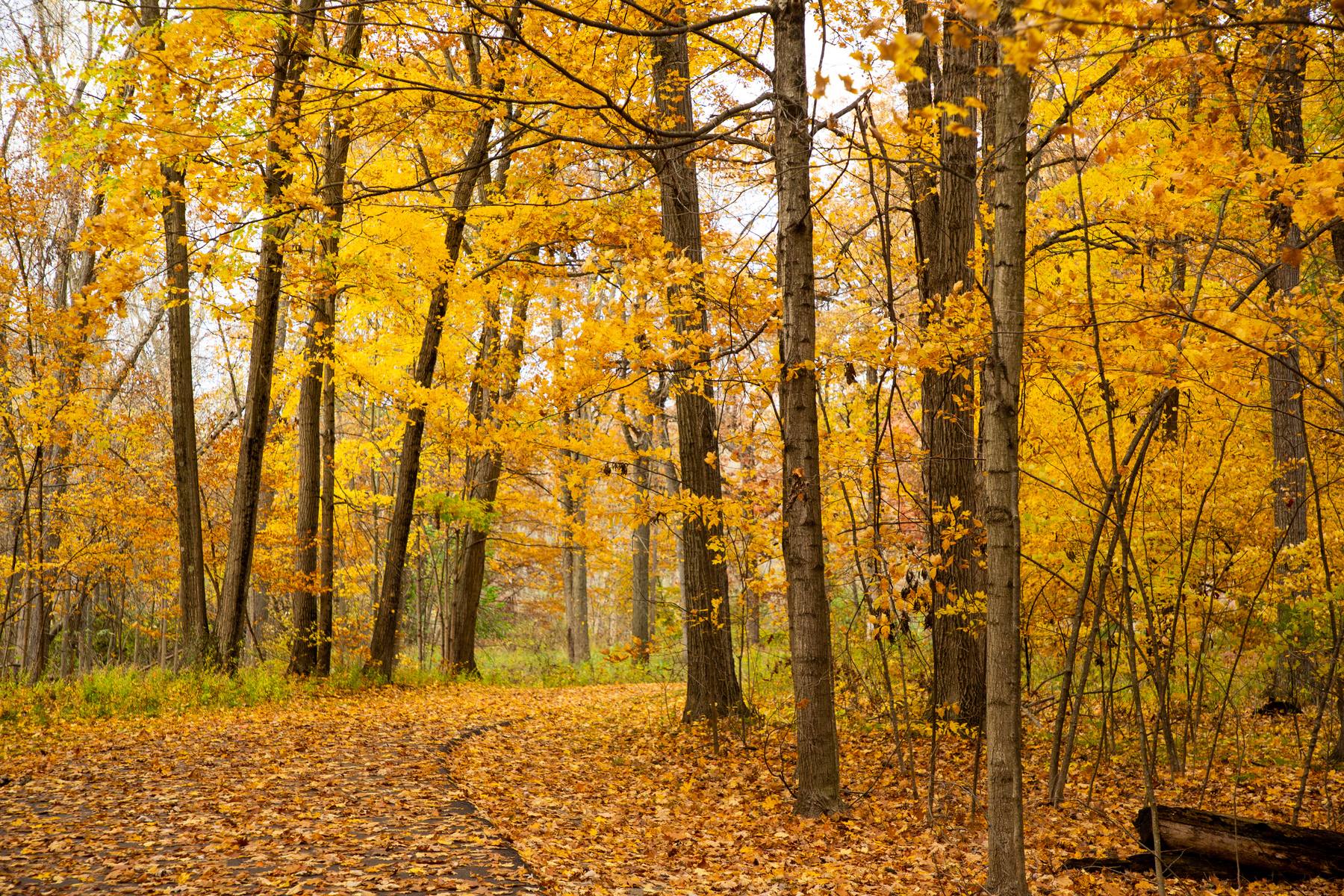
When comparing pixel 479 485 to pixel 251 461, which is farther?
pixel 479 485

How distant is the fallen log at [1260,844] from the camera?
14.2 feet

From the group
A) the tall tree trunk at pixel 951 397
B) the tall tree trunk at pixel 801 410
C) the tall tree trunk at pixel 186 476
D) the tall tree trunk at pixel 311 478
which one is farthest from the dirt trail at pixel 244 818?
the tall tree trunk at pixel 951 397

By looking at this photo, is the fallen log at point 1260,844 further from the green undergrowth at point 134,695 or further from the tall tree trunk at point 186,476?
the tall tree trunk at point 186,476

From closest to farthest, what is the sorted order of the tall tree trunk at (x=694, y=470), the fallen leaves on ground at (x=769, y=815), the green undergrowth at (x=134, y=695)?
1. the fallen leaves on ground at (x=769, y=815)
2. the tall tree trunk at (x=694, y=470)
3. the green undergrowth at (x=134, y=695)

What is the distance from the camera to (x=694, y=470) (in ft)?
24.5

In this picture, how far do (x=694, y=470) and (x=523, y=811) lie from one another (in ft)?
10.7

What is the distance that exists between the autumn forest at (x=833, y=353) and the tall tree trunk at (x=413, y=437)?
66 mm

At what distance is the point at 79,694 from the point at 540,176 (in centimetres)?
695

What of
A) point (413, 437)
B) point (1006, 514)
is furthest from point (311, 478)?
point (1006, 514)

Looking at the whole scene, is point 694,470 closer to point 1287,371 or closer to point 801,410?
point 801,410

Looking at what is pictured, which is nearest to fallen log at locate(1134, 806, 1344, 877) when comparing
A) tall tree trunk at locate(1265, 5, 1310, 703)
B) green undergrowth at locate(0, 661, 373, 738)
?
tall tree trunk at locate(1265, 5, 1310, 703)

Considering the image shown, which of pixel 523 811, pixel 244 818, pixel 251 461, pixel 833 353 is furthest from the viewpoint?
A: pixel 251 461

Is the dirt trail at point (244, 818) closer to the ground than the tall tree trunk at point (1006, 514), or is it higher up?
closer to the ground

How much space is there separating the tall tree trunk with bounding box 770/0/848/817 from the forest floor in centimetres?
64
